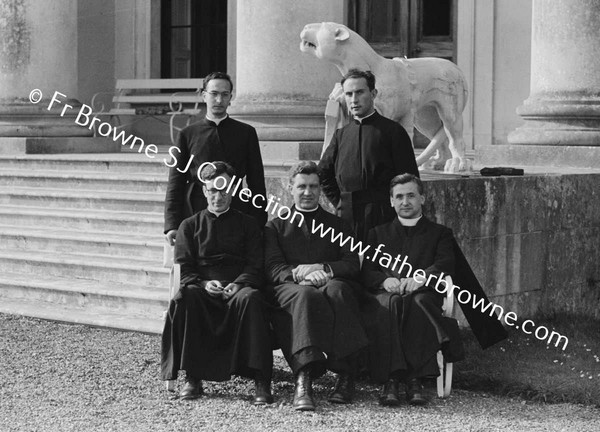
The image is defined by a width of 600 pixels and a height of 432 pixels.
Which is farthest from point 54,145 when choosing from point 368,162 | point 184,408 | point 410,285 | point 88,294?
point 184,408

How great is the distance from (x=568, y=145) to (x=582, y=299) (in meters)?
1.64

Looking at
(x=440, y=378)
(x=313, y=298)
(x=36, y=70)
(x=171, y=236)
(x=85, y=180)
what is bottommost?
(x=440, y=378)

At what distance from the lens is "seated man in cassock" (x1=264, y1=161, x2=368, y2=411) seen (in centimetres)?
698

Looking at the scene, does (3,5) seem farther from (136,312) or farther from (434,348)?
(434,348)

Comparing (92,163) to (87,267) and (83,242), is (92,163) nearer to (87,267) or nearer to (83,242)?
(83,242)

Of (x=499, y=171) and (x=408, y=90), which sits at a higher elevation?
(x=408, y=90)

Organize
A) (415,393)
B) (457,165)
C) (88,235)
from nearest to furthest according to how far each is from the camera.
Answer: (415,393) < (457,165) < (88,235)

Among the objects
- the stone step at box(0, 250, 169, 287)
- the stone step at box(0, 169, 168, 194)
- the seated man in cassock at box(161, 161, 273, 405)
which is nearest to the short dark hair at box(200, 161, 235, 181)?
the seated man in cassock at box(161, 161, 273, 405)

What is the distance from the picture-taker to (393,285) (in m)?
7.29

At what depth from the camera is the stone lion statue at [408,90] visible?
353 inches

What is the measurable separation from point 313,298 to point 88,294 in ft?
10.1

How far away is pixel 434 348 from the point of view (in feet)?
23.4

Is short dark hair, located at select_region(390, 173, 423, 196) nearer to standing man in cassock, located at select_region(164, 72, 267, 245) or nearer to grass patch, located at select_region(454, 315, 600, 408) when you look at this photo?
standing man in cassock, located at select_region(164, 72, 267, 245)

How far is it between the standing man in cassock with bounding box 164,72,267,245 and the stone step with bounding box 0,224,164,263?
2.32 m
